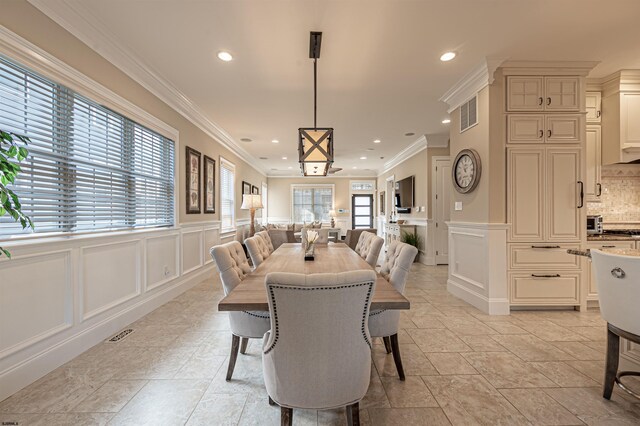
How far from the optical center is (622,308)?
4.88 feet

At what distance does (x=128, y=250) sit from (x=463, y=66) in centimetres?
411

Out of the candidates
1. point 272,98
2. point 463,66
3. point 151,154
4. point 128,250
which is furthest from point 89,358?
point 463,66

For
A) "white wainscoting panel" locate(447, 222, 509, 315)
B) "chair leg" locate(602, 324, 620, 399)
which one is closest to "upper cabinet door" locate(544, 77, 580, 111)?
"white wainscoting panel" locate(447, 222, 509, 315)

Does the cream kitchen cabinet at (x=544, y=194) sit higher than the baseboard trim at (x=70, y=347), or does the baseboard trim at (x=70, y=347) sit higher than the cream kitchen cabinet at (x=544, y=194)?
the cream kitchen cabinet at (x=544, y=194)

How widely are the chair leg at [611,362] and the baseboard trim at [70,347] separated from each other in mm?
3688

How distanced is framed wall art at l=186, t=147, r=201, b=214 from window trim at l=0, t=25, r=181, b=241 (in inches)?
30.4

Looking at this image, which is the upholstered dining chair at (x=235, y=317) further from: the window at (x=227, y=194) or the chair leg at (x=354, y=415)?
the window at (x=227, y=194)

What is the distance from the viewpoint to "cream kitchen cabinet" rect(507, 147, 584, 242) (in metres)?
3.07

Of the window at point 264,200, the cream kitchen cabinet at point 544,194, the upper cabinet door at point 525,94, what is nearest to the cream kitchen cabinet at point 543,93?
the upper cabinet door at point 525,94

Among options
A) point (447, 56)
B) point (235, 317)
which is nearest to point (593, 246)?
point (447, 56)

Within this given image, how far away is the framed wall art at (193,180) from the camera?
406 cm

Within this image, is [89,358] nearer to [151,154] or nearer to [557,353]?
[151,154]

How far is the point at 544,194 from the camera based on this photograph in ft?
10.2

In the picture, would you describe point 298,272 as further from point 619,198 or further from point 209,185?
point 619,198
